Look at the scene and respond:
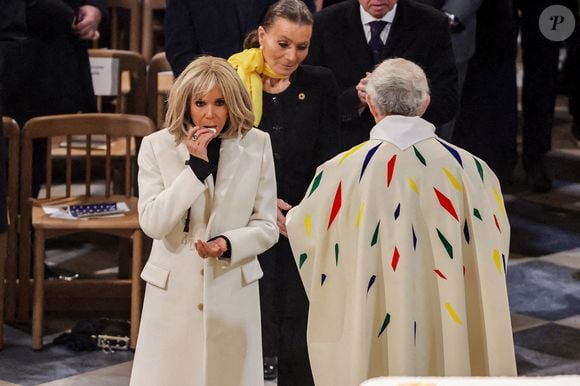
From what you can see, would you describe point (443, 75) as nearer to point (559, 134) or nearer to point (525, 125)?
point (525, 125)

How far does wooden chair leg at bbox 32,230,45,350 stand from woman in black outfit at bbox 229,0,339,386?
1.43m

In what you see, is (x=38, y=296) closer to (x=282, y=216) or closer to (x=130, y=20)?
(x=282, y=216)

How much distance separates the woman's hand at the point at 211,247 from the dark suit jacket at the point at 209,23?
6.24 ft

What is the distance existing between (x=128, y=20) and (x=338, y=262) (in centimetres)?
489

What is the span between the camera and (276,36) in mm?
5352

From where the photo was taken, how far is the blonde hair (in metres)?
4.68

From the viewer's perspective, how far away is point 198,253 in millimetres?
4695

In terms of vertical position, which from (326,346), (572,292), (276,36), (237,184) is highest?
(276,36)

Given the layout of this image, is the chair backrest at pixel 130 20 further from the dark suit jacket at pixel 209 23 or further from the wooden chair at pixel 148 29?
the dark suit jacket at pixel 209 23

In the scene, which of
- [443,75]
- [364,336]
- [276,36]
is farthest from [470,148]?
[364,336]

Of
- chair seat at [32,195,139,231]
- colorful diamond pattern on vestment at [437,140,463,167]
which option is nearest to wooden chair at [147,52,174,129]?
chair seat at [32,195,139,231]

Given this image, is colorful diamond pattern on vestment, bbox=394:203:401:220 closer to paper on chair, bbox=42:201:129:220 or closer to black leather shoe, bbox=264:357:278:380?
black leather shoe, bbox=264:357:278:380

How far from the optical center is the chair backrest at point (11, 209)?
6871mm

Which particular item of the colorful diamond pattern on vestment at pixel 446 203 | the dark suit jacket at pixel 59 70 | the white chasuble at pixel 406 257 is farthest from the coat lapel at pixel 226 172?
the dark suit jacket at pixel 59 70
